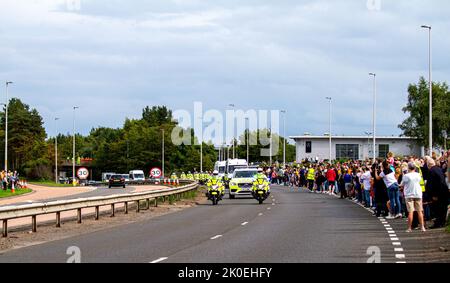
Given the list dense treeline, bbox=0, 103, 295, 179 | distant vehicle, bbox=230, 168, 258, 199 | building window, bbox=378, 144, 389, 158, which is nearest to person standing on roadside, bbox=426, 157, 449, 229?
distant vehicle, bbox=230, 168, 258, 199

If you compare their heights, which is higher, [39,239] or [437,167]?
[437,167]

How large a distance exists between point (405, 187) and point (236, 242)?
6.10 meters

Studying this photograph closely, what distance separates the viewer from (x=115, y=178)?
8656cm

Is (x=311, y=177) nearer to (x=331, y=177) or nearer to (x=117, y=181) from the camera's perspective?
(x=331, y=177)

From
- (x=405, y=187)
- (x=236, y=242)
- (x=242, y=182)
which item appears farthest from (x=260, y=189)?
(x=236, y=242)

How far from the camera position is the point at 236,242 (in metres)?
21.0

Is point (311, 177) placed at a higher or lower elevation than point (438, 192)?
lower

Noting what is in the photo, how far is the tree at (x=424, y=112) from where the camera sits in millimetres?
110375

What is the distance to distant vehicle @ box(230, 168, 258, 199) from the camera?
161ft
